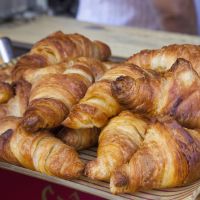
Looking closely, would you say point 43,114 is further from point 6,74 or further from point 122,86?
point 6,74

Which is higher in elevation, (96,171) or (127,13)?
(96,171)

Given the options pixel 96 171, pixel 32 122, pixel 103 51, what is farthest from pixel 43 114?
pixel 103 51

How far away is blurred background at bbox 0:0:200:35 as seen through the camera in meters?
2.00

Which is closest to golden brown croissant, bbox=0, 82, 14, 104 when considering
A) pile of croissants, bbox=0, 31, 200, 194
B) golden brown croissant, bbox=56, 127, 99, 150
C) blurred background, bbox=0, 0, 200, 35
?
pile of croissants, bbox=0, 31, 200, 194

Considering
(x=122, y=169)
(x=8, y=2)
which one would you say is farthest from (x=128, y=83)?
(x=8, y=2)

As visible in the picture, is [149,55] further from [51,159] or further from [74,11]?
[74,11]

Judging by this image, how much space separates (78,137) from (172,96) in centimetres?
17

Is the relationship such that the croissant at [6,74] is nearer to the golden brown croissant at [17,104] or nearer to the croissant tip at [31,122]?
the golden brown croissant at [17,104]

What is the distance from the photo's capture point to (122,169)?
69cm

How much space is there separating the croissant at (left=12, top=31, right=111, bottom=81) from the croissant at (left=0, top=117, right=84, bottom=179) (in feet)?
0.68

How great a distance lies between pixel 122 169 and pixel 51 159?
114 mm

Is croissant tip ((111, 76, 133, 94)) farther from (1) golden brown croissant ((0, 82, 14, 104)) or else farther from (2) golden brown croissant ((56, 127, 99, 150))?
(1) golden brown croissant ((0, 82, 14, 104))

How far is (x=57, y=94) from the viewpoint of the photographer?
81 cm

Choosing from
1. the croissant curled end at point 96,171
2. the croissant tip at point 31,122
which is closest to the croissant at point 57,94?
the croissant tip at point 31,122
